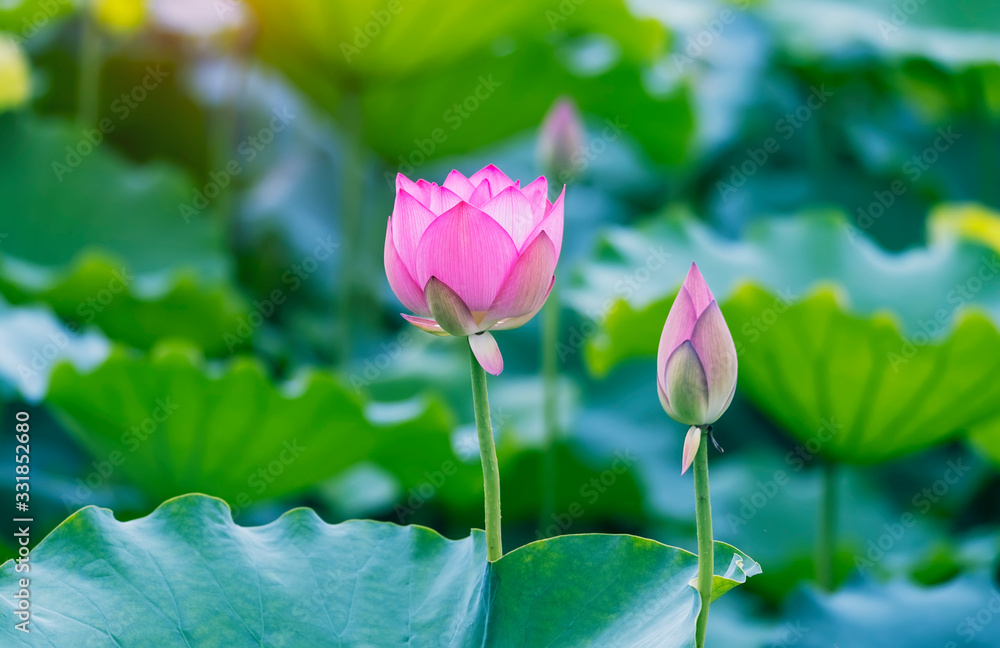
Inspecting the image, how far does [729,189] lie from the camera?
238 cm

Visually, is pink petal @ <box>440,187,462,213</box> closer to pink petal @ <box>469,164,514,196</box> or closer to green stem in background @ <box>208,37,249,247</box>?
pink petal @ <box>469,164,514,196</box>

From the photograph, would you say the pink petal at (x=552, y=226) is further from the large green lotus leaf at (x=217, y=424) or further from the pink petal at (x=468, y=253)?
the large green lotus leaf at (x=217, y=424)

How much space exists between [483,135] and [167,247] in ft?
2.36

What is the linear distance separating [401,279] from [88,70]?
1.88m

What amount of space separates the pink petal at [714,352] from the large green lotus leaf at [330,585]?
111 mm

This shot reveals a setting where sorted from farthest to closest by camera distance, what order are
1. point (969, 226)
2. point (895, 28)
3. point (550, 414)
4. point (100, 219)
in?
point (895, 28), point (100, 219), point (969, 226), point (550, 414)

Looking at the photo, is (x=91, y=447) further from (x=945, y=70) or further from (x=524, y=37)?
(x=945, y=70)

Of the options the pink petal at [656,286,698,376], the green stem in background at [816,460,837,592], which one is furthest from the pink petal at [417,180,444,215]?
the green stem in background at [816,460,837,592]

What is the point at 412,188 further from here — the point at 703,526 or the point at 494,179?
the point at 703,526

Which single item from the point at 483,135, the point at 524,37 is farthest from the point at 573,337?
the point at 524,37

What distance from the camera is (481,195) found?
602mm

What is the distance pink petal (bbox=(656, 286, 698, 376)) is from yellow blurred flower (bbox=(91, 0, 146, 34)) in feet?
5.91

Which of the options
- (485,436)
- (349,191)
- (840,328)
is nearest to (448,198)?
(485,436)

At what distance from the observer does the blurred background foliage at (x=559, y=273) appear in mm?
1155
